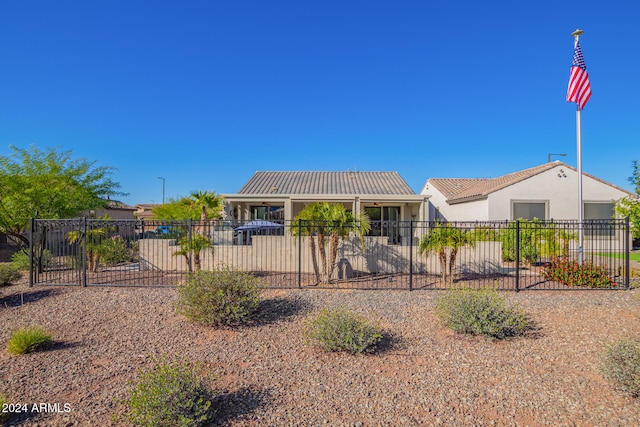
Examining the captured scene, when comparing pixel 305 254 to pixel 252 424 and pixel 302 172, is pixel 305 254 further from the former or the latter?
pixel 302 172

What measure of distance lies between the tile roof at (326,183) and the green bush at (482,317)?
12.2m

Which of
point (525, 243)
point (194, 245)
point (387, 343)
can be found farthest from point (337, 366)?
point (525, 243)

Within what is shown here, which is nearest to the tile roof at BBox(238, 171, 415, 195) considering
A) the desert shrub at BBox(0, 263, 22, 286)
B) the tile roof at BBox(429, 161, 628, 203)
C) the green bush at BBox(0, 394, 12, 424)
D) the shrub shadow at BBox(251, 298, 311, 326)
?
the tile roof at BBox(429, 161, 628, 203)

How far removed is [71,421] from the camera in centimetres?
364

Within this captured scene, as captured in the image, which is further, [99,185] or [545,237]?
[99,185]

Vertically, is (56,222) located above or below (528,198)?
below

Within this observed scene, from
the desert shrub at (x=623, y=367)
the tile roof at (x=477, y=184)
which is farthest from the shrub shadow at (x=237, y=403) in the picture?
the tile roof at (x=477, y=184)

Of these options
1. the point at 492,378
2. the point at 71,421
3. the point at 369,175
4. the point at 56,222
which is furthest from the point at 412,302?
the point at 369,175

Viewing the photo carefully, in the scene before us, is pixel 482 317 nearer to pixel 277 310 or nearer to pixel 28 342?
pixel 277 310

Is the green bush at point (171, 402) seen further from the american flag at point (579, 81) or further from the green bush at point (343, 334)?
the american flag at point (579, 81)

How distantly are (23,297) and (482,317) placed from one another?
1013cm

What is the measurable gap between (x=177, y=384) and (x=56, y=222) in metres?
8.65

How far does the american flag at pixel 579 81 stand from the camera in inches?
467

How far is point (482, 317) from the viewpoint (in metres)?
5.88
